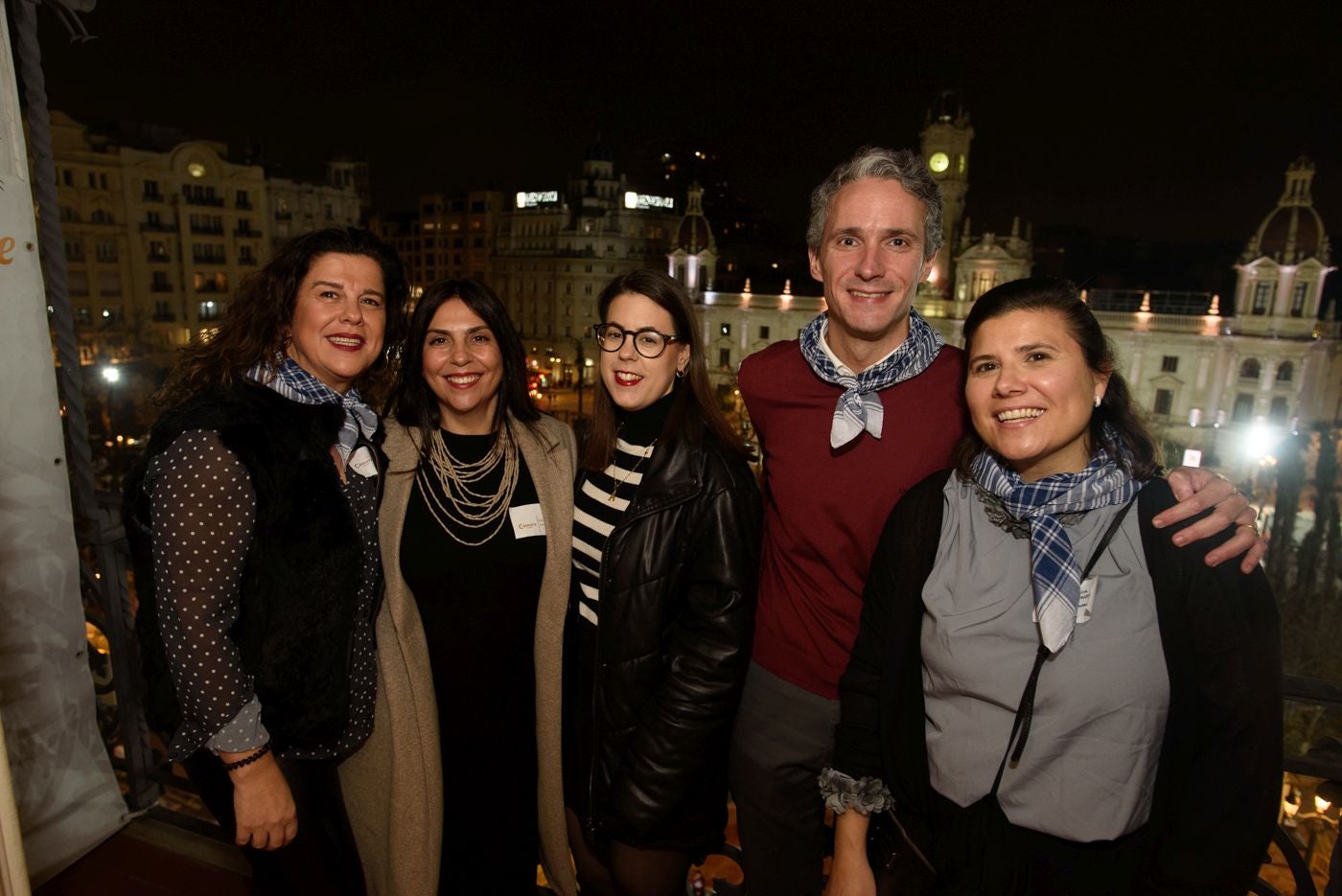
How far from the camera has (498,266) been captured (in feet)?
214

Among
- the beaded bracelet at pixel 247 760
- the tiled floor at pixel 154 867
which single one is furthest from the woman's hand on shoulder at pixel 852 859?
the tiled floor at pixel 154 867

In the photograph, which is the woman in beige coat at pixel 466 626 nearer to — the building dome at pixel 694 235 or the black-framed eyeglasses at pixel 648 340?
the black-framed eyeglasses at pixel 648 340

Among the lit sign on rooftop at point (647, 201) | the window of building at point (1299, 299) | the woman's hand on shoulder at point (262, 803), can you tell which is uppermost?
the lit sign on rooftop at point (647, 201)

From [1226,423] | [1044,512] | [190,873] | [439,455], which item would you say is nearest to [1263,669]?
[1044,512]

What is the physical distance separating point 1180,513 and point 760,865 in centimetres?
198

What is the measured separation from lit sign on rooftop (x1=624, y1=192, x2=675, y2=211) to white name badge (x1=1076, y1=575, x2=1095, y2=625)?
6664 cm

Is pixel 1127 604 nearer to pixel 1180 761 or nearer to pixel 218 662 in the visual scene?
pixel 1180 761

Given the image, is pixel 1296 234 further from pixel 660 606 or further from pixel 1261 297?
pixel 660 606

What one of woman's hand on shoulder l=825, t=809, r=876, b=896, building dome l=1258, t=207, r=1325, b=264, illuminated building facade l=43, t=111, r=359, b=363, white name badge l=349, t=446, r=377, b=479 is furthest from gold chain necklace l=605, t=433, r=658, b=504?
building dome l=1258, t=207, r=1325, b=264

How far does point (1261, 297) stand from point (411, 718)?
43.1 metres

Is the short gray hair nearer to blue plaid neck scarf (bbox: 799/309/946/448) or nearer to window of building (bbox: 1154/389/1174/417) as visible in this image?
blue plaid neck scarf (bbox: 799/309/946/448)

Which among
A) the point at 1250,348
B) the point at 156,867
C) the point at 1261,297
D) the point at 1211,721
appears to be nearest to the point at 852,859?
the point at 1211,721

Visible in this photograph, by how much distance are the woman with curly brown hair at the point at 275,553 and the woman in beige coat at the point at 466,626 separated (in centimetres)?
12

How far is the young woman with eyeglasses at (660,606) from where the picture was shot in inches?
98.2
